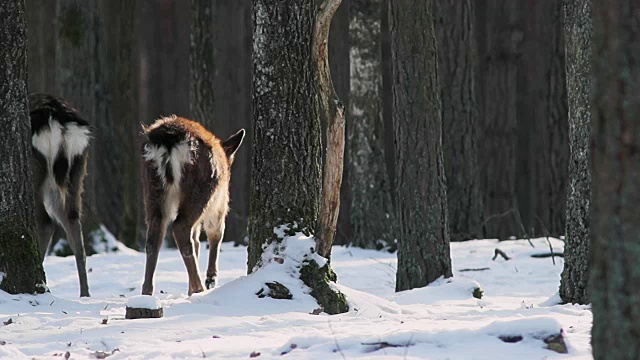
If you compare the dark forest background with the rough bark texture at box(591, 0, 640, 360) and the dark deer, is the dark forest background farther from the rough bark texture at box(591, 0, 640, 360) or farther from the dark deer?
the rough bark texture at box(591, 0, 640, 360)

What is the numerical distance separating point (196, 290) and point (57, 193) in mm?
1863

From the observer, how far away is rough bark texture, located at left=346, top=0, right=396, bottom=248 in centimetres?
1578

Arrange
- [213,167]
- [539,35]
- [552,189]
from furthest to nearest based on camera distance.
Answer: [539,35] < [552,189] < [213,167]

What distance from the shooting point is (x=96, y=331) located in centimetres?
726

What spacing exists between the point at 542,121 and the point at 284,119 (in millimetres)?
14911

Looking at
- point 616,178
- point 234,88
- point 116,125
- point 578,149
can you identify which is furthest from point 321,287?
point 234,88

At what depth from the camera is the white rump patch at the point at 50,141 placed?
34.7 ft

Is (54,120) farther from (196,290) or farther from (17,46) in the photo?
(196,290)

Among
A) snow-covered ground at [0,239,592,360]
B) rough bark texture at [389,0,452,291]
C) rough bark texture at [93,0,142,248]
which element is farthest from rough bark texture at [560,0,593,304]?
rough bark texture at [93,0,142,248]

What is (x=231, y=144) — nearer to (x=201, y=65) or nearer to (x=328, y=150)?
(x=328, y=150)

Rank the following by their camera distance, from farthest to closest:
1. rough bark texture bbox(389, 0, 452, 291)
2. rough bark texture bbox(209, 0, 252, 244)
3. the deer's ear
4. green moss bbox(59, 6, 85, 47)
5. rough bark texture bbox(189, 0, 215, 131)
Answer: rough bark texture bbox(209, 0, 252, 244)
rough bark texture bbox(189, 0, 215, 131)
green moss bbox(59, 6, 85, 47)
the deer's ear
rough bark texture bbox(389, 0, 452, 291)

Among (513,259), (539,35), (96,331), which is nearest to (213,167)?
(96,331)

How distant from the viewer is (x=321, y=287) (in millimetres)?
8852

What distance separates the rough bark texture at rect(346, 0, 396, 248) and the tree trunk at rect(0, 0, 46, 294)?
7.18m
